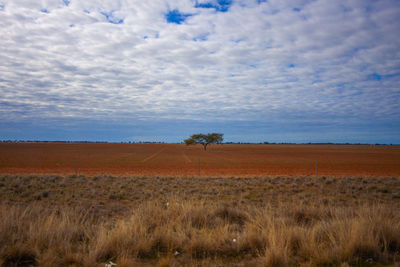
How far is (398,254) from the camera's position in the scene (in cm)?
503

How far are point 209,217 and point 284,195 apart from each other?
7992 millimetres

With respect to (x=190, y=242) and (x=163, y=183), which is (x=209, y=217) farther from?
(x=163, y=183)

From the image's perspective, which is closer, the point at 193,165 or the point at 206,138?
the point at 193,165

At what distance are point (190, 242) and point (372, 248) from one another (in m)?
3.56

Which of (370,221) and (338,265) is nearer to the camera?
(338,265)

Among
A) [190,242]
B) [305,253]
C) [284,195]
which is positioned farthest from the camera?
[284,195]

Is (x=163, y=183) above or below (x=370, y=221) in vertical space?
below

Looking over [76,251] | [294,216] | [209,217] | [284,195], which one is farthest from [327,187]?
[76,251]

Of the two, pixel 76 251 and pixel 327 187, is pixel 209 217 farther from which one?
pixel 327 187

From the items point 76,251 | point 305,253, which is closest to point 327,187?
point 305,253

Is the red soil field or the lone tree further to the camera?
the lone tree

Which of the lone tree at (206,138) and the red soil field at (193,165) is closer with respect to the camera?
the red soil field at (193,165)

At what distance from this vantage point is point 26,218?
6859 millimetres

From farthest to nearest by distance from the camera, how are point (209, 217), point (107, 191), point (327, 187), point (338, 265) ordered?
point (327, 187) < point (107, 191) < point (209, 217) < point (338, 265)
